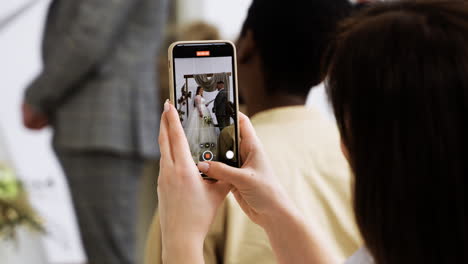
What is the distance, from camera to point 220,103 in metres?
0.61

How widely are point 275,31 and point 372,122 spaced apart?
53 cm

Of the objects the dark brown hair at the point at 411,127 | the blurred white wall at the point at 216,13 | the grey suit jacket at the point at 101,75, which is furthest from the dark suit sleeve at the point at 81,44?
the dark brown hair at the point at 411,127

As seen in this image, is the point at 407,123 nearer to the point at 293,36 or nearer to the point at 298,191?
the point at 298,191

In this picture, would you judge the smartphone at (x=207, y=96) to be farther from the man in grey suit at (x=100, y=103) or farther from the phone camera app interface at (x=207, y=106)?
the man in grey suit at (x=100, y=103)

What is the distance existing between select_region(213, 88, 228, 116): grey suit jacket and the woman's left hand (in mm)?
43

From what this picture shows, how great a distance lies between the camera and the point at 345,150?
1.87ft

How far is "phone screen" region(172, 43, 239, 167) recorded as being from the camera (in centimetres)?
60

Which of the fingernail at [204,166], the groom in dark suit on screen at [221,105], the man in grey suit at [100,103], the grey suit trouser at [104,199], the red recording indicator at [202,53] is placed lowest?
the grey suit trouser at [104,199]

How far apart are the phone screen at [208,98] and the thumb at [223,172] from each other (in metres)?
0.02

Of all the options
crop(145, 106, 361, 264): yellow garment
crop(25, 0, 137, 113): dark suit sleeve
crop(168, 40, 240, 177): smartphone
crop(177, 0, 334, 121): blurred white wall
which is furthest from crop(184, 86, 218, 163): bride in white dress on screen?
crop(177, 0, 334, 121): blurred white wall

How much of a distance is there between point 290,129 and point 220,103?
0.37 meters

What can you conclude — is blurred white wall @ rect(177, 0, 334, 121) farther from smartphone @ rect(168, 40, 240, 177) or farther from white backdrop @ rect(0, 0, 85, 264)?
smartphone @ rect(168, 40, 240, 177)

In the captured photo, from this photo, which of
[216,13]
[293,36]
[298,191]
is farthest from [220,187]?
[216,13]

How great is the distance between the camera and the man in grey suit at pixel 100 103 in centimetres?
181
